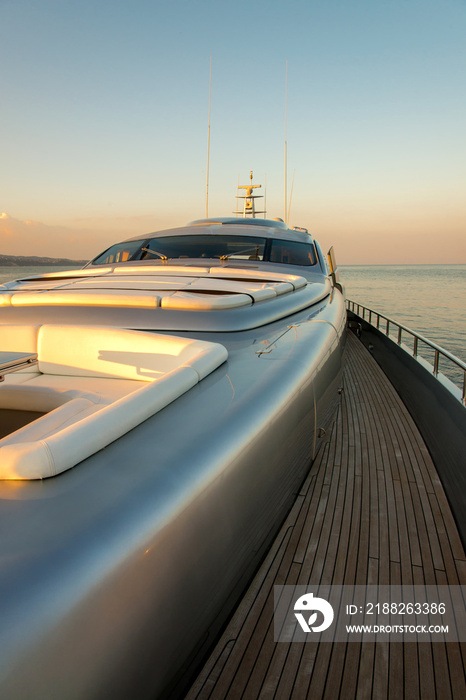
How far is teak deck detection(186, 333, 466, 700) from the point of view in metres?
1.29

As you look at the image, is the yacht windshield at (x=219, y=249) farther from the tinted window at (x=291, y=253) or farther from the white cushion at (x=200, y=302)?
the white cushion at (x=200, y=302)

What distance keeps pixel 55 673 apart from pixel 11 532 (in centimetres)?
22

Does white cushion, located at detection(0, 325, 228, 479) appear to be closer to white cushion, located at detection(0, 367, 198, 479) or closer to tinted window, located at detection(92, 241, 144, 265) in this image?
white cushion, located at detection(0, 367, 198, 479)

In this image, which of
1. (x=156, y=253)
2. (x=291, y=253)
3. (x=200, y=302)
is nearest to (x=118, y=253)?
(x=156, y=253)

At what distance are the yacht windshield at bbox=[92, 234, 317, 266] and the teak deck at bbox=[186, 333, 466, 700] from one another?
1.98 meters

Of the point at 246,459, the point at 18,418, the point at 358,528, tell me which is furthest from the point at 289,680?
the point at 18,418

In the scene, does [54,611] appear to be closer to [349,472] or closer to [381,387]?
[349,472]

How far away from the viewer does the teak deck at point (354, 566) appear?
4.23 ft

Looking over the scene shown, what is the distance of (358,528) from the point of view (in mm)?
2031

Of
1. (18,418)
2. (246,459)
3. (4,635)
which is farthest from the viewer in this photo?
(18,418)

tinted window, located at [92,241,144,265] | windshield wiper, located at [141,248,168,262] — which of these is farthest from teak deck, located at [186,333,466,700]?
tinted window, located at [92,241,144,265]

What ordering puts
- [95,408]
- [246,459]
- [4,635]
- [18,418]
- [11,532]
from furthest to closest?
[18,418] → [95,408] → [246,459] → [11,532] → [4,635]

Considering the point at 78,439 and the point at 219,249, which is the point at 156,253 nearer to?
the point at 219,249

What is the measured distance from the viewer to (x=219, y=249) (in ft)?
14.4
